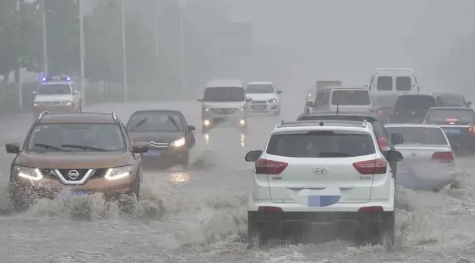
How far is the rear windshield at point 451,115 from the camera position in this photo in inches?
1126

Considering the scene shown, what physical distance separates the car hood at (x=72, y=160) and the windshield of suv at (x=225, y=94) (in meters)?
25.5

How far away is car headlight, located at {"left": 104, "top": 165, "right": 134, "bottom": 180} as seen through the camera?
14.5m

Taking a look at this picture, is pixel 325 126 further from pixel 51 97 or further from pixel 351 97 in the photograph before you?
pixel 51 97

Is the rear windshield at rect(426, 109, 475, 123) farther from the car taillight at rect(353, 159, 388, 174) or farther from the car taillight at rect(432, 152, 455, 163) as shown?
the car taillight at rect(353, 159, 388, 174)

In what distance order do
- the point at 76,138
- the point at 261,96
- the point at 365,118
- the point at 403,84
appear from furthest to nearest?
the point at 261,96
the point at 403,84
the point at 365,118
the point at 76,138

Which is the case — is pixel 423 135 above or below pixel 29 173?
below

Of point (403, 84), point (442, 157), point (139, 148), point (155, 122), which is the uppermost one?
point (139, 148)

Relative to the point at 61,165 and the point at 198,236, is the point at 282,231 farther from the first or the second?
the point at 61,165

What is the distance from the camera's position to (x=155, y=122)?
2577 cm

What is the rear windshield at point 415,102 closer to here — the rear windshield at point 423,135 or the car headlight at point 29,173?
the rear windshield at point 423,135

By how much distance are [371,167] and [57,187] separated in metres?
4.92

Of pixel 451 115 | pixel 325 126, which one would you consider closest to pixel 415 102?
pixel 451 115

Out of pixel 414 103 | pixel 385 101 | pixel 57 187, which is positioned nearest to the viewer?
pixel 57 187

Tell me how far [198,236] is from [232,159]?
15.4 meters
